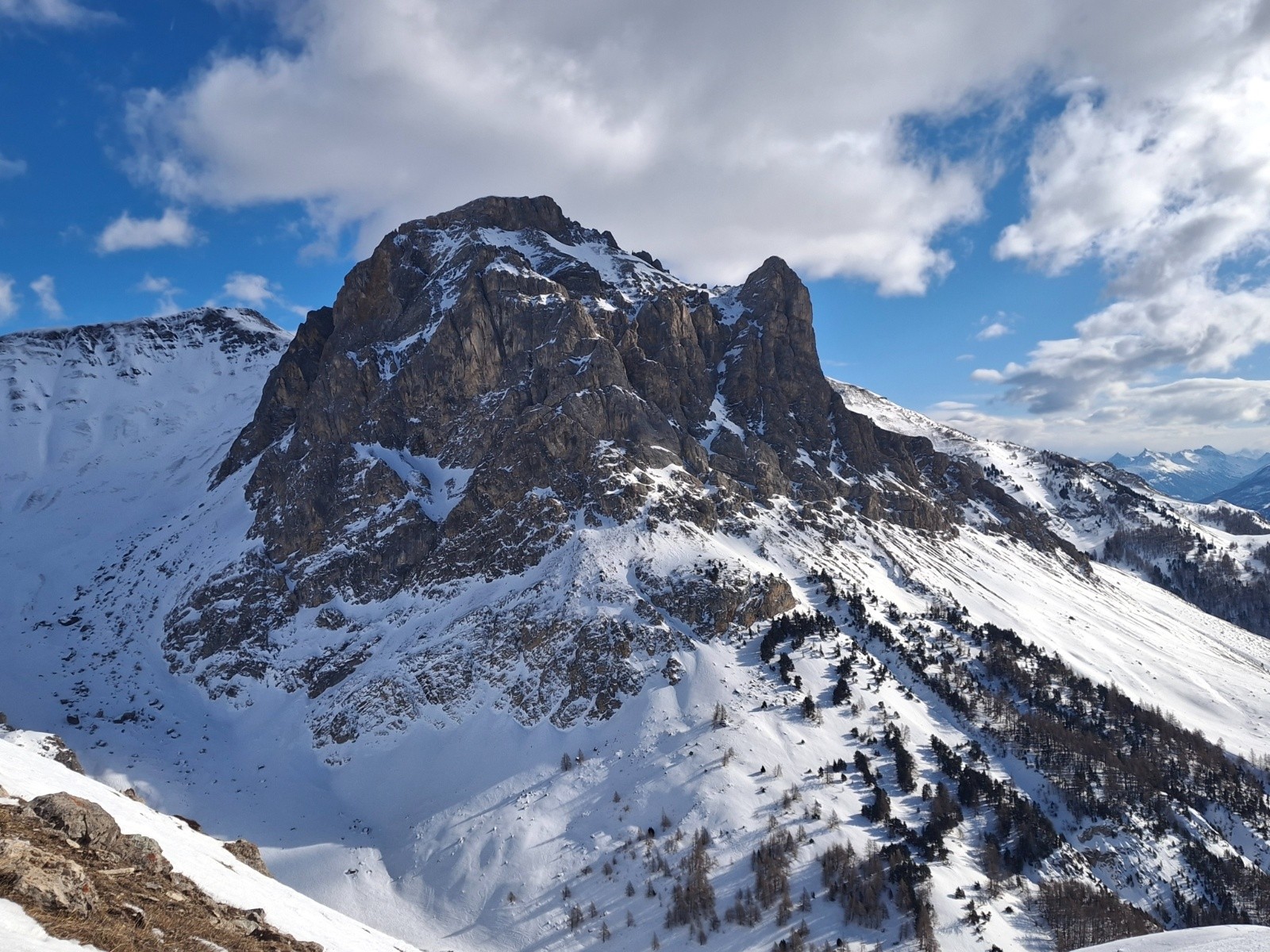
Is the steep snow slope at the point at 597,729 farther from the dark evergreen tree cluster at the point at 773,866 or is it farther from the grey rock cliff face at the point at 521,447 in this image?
the grey rock cliff face at the point at 521,447

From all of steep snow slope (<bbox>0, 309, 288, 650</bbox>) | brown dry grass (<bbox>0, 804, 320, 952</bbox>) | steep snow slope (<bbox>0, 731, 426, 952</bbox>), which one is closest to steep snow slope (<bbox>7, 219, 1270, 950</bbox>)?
steep snow slope (<bbox>0, 309, 288, 650</bbox>)

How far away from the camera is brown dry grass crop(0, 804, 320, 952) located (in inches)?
538

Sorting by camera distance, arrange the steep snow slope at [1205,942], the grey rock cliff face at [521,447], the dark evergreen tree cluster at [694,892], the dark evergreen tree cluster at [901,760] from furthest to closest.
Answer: the grey rock cliff face at [521,447], the dark evergreen tree cluster at [901,760], the dark evergreen tree cluster at [694,892], the steep snow slope at [1205,942]

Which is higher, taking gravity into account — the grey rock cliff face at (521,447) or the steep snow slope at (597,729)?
the grey rock cliff face at (521,447)

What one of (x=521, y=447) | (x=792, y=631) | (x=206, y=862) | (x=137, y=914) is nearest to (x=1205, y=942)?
(x=137, y=914)

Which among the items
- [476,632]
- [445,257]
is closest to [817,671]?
[476,632]

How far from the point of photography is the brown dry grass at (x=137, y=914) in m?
13.7

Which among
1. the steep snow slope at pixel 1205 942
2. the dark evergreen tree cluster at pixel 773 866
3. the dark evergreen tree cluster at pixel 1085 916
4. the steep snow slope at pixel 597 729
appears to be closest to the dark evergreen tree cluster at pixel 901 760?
the steep snow slope at pixel 597 729

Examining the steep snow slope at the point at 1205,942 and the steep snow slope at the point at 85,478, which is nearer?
the steep snow slope at the point at 1205,942

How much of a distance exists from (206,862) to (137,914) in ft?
35.8

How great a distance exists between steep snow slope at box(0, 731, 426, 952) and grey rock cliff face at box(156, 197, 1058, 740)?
55.7m

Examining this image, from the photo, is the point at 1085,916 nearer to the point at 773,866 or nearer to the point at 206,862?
the point at 773,866

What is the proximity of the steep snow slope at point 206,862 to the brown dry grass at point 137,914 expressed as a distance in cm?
232

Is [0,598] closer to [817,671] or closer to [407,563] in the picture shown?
[407,563]
